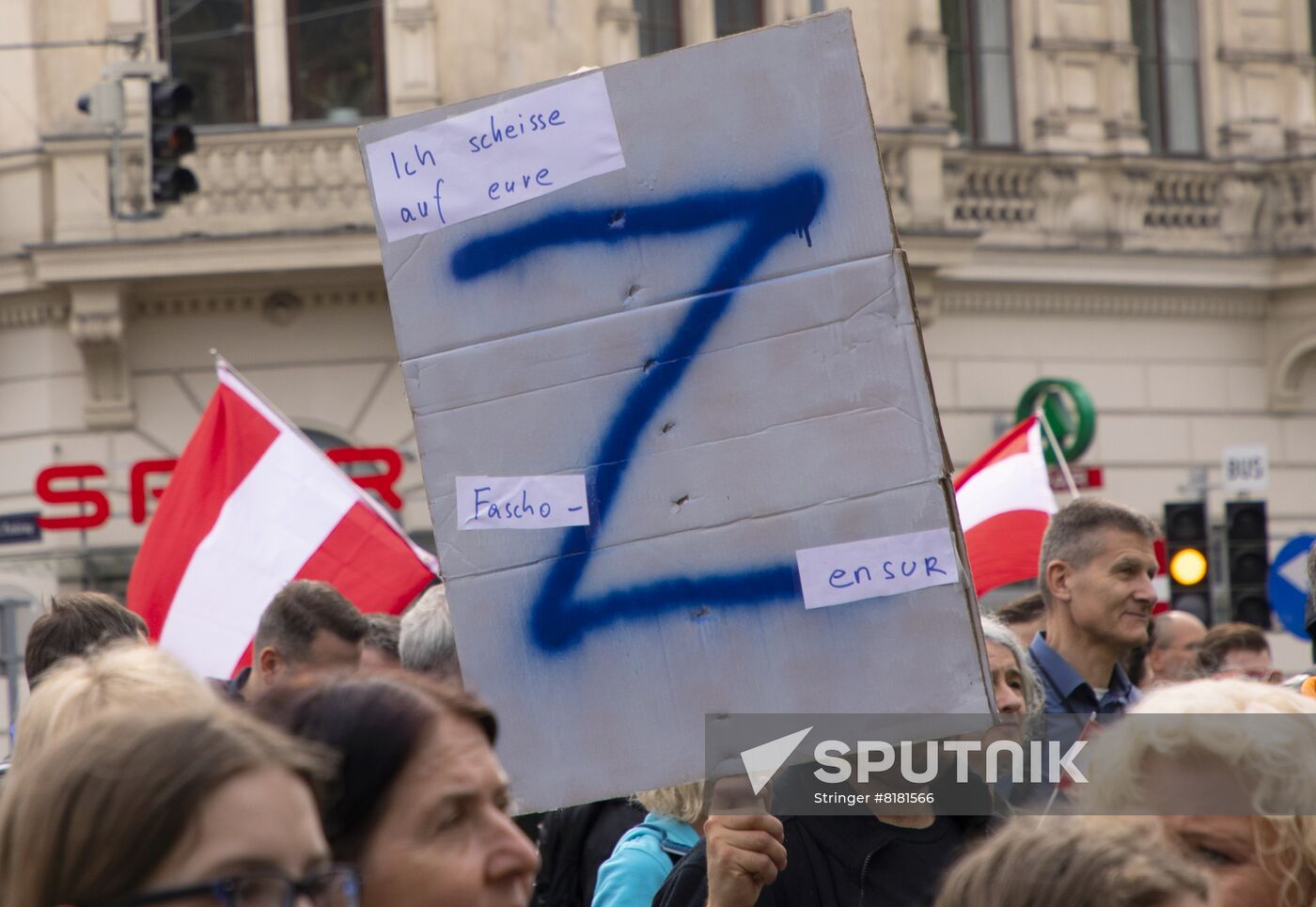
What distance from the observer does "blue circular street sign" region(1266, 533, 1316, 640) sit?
12.0 metres

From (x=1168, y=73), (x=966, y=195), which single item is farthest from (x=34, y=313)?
(x=1168, y=73)

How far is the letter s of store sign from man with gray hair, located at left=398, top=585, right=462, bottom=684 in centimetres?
1103

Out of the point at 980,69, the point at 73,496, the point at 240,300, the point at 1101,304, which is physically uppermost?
the point at 980,69

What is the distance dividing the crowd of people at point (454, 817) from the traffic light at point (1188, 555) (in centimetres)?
746

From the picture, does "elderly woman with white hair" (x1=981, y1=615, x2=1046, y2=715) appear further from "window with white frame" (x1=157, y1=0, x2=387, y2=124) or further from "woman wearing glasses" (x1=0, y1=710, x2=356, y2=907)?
"window with white frame" (x1=157, y1=0, x2=387, y2=124)

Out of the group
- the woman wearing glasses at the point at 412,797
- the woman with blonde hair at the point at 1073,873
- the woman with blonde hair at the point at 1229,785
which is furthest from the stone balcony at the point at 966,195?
the woman with blonde hair at the point at 1073,873

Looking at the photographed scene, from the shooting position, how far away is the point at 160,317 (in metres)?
16.6

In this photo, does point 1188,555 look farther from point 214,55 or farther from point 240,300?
point 214,55

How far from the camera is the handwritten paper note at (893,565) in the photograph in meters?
3.69

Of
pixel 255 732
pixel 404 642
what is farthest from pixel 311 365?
pixel 255 732

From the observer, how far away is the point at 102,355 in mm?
16500

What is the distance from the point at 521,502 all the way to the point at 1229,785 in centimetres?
130

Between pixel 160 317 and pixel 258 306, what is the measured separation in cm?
74

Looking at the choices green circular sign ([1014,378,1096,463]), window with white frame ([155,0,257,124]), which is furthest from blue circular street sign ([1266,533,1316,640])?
window with white frame ([155,0,257,124])
